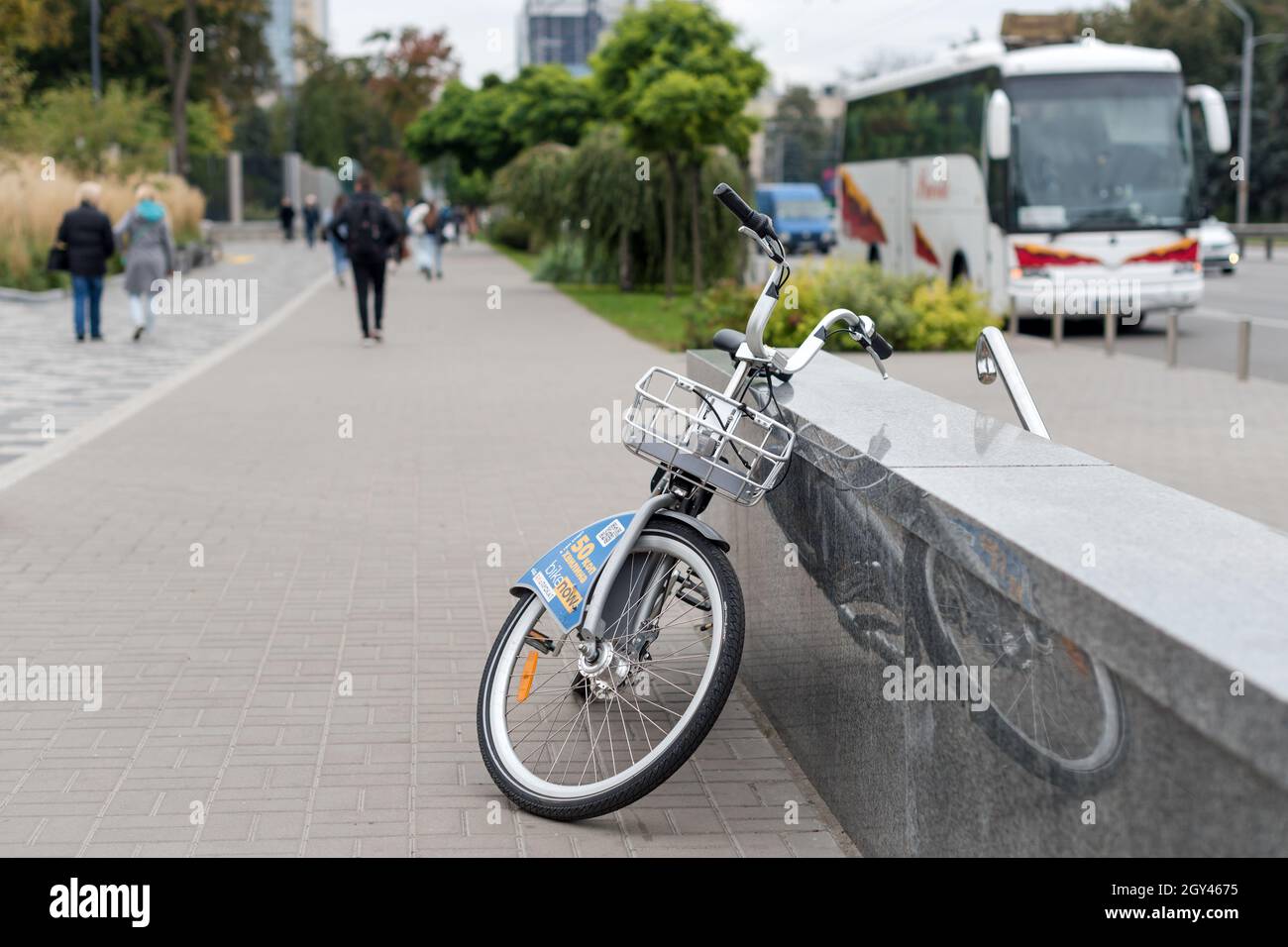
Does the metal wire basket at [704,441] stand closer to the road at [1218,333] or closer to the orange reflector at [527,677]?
the orange reflector at [527,677]

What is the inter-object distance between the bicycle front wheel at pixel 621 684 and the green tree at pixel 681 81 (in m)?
20.9

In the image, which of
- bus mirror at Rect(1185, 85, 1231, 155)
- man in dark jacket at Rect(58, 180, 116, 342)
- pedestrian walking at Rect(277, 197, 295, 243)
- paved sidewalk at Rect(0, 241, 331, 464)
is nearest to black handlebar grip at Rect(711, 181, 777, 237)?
paved sidewalk at Rect(0, 241, 331, 464)

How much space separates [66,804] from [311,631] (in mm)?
1968

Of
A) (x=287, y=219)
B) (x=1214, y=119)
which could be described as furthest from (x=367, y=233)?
(x=287, y=219)

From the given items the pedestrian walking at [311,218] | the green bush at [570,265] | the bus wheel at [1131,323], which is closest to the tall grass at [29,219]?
the green bush at [570,265]

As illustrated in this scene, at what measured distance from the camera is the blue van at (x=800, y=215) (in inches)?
2090

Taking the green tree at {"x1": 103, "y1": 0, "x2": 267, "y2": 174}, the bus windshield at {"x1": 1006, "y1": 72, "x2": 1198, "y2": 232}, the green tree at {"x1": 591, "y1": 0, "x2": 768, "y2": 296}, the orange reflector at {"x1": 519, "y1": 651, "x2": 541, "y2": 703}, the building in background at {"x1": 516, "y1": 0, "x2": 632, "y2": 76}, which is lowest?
the orange reflector at {"x1": 519, "y1": 651, "x2": 541, "y2": 703}

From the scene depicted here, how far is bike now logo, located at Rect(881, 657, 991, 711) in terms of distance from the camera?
3193 millimetres

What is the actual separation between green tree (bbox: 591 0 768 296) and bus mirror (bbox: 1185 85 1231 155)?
7192 millimetres

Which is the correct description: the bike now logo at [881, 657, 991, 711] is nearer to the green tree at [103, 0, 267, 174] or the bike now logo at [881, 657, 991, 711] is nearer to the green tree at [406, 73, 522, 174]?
the green tree at [103, 0, 267, 174]

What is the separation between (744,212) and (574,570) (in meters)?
1.02
